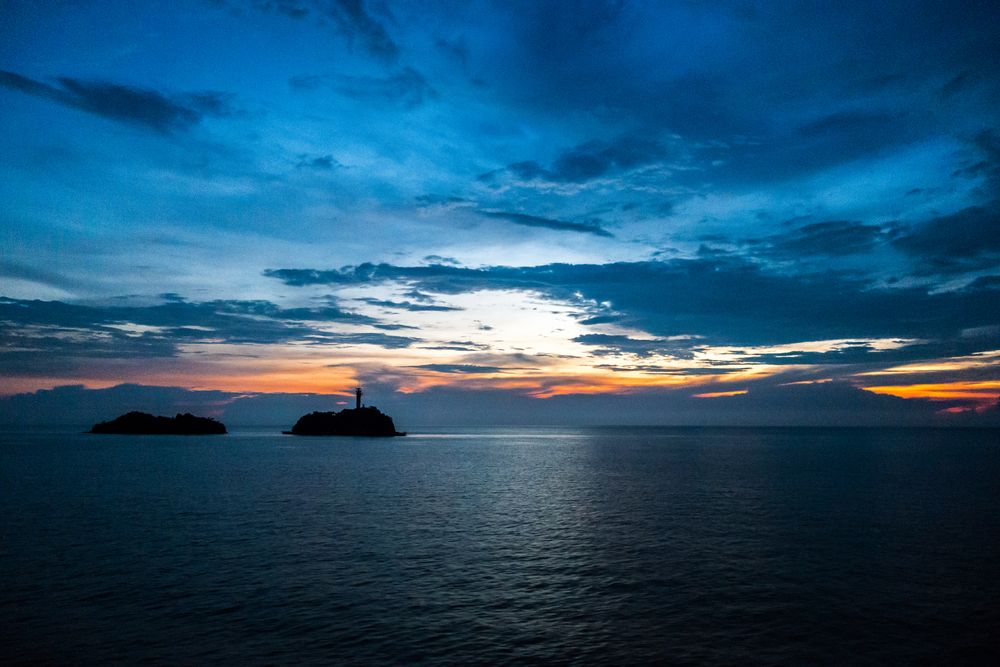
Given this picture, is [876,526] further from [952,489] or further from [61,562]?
[61,562]

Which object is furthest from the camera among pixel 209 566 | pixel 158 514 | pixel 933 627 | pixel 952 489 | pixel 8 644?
pixel 952 489

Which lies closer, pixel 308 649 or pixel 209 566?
pixel 308 649

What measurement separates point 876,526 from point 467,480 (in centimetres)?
5001

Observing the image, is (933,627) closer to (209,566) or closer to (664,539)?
(664,539)

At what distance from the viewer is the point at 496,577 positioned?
3180 centimetres

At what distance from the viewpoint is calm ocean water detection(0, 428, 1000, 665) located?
73.3 feet

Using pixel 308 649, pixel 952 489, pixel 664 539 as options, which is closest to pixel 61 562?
pixel 308 649

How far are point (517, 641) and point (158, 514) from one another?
4110 cm

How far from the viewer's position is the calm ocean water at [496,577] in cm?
2234

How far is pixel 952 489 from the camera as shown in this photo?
71250 millimetres

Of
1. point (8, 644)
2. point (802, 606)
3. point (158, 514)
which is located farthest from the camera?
point (158, 514)

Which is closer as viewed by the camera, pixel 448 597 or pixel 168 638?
pixel 168 638

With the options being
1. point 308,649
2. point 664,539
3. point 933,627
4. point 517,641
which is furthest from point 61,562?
point 933,627

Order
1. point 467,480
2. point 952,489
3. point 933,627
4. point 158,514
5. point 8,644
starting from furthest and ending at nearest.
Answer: point 467,480 → point 952,489 → point 158,514 → point 933,627 → point 8,644
